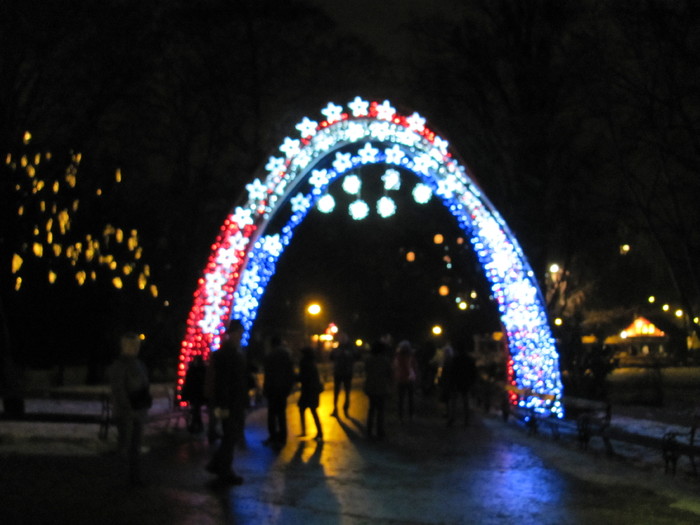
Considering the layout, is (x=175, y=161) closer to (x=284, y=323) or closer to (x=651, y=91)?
(x=651, y=91)

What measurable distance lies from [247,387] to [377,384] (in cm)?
498

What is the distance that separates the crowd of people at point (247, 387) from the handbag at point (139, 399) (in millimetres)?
11

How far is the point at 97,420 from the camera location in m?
16.5

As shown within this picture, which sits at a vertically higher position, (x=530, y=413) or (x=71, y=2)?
(x=71, y=2)

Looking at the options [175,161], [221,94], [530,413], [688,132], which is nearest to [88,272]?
[175,161]

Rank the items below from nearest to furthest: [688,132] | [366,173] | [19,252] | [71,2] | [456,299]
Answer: [71,2]
[688,132]
[19,252]
[366,173]
[456,299]

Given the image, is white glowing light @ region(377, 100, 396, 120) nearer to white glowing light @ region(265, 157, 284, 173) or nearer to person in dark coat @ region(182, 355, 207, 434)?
white glowing light @ region(265, 157, 284, 173)

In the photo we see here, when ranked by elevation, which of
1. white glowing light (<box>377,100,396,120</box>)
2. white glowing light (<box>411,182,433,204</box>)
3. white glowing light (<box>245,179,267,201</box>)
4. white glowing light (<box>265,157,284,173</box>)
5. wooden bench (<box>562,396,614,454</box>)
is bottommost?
wooden bench (<box>562,396,614,454</box>)

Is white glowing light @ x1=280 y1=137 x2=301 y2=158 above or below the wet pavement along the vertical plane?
above

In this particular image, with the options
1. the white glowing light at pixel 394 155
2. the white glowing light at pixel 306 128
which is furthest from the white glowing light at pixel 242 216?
the white glowing light at pixel 394 155

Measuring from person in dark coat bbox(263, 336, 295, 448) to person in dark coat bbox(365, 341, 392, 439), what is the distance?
5.37ft

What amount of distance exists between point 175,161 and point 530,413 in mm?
14814

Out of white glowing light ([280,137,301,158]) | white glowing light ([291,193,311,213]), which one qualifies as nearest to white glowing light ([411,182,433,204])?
white glowing light ([291,193,311,213])

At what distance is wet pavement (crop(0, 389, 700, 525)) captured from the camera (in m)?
9.92
